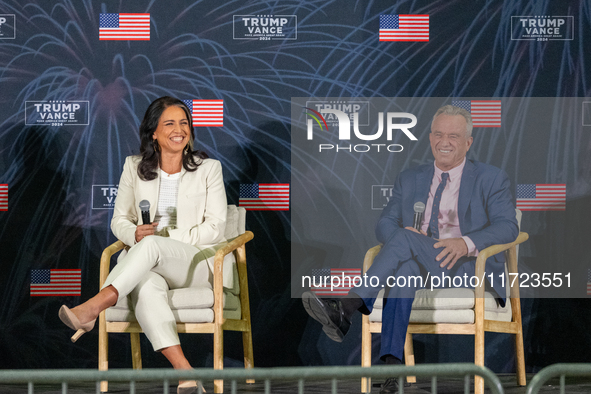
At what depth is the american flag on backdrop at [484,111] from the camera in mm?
4227

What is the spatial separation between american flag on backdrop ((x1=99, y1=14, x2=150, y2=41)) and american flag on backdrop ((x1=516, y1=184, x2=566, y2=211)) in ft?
8.05

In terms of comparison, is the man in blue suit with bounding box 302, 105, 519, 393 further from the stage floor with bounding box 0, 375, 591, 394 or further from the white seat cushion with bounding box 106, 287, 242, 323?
the white seat cushion with bounding box 106, 287, 242, 323

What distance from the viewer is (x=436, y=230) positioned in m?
3.73

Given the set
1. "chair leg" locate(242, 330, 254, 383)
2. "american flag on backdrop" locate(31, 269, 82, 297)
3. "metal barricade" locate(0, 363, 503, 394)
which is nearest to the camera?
"metal barricade" locate(0, 363, 503, 394)

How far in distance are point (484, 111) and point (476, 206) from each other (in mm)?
837

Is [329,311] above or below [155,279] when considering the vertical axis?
below

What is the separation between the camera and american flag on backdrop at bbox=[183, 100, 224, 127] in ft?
14.0

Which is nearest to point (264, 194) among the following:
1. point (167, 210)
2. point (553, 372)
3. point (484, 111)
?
point (167, 210)

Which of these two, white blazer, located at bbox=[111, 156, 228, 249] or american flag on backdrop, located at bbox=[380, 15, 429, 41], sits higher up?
american flag on backdrop, located at bbox=[380, 15, 429, 41]

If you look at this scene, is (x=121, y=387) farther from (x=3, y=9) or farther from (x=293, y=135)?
(x=3, y=9)

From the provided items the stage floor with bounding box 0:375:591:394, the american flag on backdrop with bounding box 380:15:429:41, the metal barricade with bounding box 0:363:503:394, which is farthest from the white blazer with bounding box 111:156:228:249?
the metal barricade with bounding box 0:363:503:394

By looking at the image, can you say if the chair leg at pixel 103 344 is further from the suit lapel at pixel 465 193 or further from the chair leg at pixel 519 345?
the chair leg at pixel 519 345

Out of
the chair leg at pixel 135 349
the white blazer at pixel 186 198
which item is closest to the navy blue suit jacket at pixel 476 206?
the white blazer at pixel 186 198

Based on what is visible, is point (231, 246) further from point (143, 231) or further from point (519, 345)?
point (519, 345)
